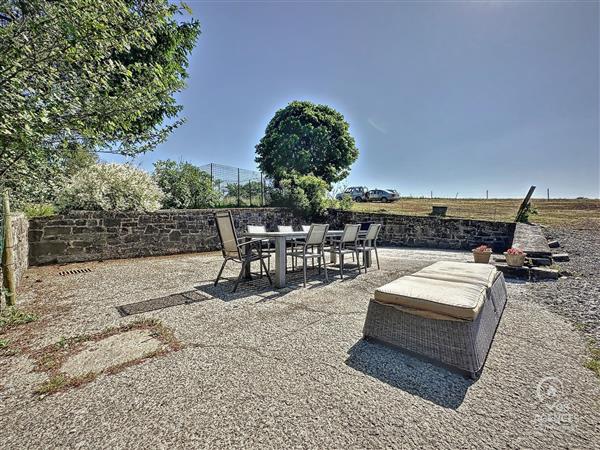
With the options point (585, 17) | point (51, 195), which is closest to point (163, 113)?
point (51, 195)

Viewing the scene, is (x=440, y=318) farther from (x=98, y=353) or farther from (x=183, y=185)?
(x=183, y=185)

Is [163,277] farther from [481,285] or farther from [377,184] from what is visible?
[377,184]

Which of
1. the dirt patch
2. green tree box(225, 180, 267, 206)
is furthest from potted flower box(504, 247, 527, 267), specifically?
green tree box(225, 180, 267, 206)

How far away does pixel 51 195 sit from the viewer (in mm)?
6219

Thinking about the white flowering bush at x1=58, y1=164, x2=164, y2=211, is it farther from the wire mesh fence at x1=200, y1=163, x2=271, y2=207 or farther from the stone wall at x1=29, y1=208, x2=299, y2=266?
the wire mesh fence at x1=200, y1=163, x2=271, y2=207

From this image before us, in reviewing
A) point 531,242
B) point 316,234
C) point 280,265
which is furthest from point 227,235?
point 531,242

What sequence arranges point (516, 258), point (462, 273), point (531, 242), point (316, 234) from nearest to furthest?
point (462, 273)
point (316, 234)
point (516, 258)
point (531, 242)

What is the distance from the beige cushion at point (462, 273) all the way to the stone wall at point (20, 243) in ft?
18.9

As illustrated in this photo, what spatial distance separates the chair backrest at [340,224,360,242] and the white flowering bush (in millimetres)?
5295

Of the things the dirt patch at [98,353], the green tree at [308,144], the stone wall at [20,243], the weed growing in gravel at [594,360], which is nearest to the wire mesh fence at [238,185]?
the stone wall at [20,243]

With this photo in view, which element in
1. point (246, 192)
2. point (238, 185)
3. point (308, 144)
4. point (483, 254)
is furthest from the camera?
point (308, 144)

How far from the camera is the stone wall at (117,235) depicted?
575cm

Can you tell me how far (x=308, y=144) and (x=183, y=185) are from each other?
11.0 metres

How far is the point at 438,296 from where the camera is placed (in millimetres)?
2090
